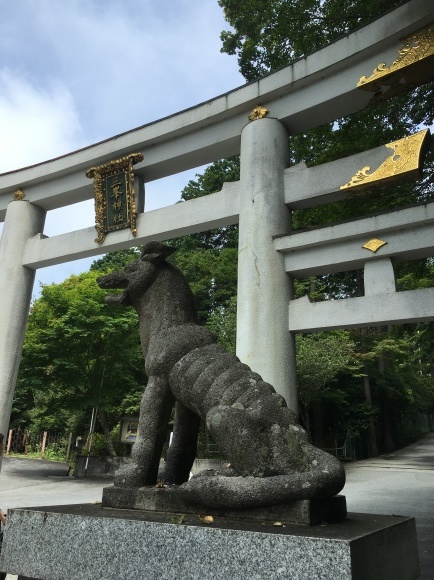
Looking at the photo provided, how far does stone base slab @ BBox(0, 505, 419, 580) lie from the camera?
2262mm

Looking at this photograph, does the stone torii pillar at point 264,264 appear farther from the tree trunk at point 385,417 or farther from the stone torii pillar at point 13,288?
the tree trunk at point 385,417

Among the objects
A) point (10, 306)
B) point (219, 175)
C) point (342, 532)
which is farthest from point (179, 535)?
point (219, 175)

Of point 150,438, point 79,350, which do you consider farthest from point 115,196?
point 79,350

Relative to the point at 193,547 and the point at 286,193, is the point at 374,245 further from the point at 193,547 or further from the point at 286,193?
the point at 193,547

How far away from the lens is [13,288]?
9.43 meters

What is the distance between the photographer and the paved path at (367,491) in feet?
21.7

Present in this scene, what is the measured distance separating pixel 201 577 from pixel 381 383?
2070cm

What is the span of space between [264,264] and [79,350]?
9.12 m

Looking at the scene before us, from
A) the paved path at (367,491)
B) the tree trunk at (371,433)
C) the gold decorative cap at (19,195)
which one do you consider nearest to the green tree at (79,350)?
the paved path at (367,491)

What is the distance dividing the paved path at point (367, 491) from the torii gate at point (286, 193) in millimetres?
2028

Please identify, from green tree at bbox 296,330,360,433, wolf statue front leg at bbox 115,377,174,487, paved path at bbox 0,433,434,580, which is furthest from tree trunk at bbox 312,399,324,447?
wolf statue front leg at bbox 115,377,174,487

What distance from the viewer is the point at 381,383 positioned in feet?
71.1

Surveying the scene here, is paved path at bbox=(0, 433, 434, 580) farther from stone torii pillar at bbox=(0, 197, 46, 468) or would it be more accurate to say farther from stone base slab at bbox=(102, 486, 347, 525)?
stone torii pillar at bbox=(0, 197, 46, 468)

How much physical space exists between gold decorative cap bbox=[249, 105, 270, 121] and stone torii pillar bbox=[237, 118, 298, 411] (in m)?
0.08
